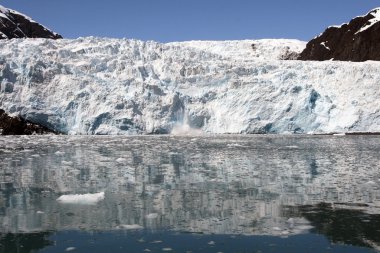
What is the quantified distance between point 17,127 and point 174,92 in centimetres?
1162

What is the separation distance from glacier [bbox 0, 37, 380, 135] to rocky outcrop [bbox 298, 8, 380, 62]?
22.9 m

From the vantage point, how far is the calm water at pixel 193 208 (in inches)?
230

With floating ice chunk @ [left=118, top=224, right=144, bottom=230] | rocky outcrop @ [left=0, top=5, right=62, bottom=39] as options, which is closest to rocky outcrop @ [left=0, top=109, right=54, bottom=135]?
floating ice chunk @ [left=118, top=224, right=144, bottom=230]

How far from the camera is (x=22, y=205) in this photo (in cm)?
798

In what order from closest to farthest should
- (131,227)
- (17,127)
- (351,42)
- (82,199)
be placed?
(131,227)
(82,199)
(17,127)
(351,42)

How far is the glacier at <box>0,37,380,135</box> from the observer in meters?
32.6

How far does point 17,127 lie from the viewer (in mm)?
33375

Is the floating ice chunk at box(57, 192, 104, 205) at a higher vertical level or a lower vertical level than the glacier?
lower

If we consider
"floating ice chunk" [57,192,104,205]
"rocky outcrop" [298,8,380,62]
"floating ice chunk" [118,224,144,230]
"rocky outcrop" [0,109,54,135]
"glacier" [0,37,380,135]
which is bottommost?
"floating ice chunk" [118,224,144,230]

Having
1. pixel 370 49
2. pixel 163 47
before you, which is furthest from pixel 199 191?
pixel 370 49

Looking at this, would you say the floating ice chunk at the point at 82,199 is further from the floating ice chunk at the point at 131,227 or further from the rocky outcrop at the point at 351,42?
the rocky outcrop at the point at 351,42

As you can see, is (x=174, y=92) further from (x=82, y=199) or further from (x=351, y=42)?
(x=351, y=42)

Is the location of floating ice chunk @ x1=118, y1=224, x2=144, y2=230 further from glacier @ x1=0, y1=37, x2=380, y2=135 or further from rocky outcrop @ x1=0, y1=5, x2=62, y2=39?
rocky outcrop @ x1=0, y1=5, x2=62, y2=39

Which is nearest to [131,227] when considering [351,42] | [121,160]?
[121,160]
